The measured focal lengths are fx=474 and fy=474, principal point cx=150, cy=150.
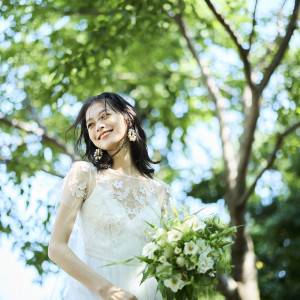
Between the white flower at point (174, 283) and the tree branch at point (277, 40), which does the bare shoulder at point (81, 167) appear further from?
the tree branch at point (277, 40)

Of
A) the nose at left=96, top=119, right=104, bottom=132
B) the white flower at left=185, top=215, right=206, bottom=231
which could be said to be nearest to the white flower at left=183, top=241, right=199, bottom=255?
the white flower at left=185, top=215, right=206, bottom=231

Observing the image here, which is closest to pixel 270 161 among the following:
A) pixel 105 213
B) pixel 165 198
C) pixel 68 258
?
pixel 165 198

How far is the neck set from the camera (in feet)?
9.78

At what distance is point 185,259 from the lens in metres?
2.29

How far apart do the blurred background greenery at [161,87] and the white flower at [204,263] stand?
2684 mm

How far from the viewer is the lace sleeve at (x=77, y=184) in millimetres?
2592

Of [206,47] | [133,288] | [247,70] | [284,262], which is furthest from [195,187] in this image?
[284,262]

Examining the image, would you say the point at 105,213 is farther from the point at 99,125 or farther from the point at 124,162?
the point at 99,125

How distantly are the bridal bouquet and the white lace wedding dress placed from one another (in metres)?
0.32

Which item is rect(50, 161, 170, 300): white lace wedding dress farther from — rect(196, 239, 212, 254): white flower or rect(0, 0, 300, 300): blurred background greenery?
rect(0, 0, 300, 300): blurred background greenery

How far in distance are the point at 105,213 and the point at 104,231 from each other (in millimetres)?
102

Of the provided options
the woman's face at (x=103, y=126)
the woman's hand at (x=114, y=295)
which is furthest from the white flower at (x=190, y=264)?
the woman's face at (x=103, y=126)

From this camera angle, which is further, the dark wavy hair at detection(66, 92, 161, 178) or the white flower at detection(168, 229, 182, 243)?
the dark wavy hair at detection(66, 92, 161, 178)

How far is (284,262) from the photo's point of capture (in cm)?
1159
